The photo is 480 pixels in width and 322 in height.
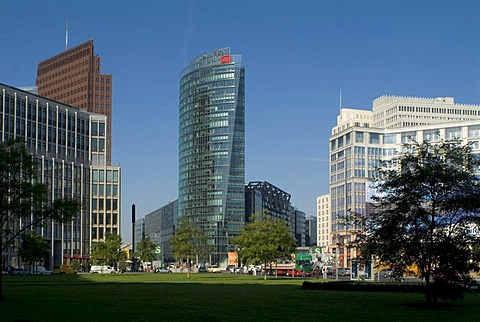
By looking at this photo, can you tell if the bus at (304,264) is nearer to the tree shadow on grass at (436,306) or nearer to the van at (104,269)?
the van at (104,269)

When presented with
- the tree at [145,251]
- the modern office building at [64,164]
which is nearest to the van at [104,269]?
the tree at [145,251]

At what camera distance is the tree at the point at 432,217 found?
44406mm

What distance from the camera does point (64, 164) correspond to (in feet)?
602

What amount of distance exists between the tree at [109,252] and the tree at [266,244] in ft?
138

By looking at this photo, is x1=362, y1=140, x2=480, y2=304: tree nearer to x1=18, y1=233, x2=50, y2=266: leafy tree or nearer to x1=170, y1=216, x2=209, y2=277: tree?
x1=18, y1=233, x2=50, y2=266: leafy tree

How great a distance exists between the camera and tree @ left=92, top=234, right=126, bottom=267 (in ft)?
489

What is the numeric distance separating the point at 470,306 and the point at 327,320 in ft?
51.7

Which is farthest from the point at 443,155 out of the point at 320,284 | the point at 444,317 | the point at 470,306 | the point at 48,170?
the point at 48,170

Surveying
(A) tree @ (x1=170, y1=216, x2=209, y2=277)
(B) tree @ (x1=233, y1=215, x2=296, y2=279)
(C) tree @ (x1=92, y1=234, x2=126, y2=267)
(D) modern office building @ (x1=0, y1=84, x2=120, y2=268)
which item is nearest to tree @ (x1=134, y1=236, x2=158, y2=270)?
(D) modern office building @ (x1=0, y1=84, x2=120, y2=268)

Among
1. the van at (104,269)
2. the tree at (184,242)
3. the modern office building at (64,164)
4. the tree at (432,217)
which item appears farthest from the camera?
the modern office building at (64,164)

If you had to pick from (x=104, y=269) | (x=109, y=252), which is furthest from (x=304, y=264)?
(x=104, y=269)

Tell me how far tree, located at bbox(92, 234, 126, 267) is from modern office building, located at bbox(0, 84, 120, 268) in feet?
59.6

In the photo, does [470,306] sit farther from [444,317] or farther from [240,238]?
[240,238]

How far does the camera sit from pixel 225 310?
123ft
